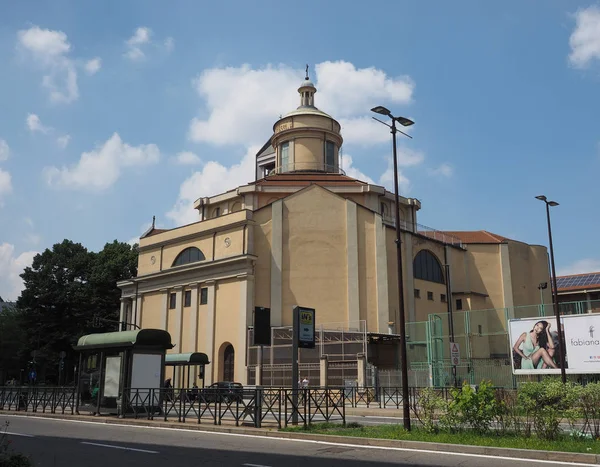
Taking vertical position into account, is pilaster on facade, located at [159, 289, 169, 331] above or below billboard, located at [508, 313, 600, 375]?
above

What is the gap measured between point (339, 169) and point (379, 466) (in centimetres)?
4647

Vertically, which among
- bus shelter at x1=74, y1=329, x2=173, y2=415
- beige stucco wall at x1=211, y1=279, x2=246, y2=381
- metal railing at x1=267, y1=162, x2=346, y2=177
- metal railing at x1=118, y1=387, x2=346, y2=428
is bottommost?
metal railing at x1=118, y1=387, x2=346, y2=428

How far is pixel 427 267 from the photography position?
4831 cm

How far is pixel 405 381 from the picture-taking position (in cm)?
1614

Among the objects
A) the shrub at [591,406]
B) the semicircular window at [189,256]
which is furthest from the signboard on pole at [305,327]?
the semicircular window at [189,256]

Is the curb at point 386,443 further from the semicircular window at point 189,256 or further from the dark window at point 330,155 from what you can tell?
the dark window at point 330,155

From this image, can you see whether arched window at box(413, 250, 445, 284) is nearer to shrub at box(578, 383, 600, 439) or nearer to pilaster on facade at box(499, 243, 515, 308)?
pilaster on facade at box(499, 243, 515, 308)

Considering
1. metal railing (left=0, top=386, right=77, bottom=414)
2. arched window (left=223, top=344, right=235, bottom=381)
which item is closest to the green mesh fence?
arched window (left=223, top=344, right=235, bottom=381)

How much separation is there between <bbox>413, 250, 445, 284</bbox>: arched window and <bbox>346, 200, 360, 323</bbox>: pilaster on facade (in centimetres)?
670

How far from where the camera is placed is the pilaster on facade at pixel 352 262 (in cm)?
4175

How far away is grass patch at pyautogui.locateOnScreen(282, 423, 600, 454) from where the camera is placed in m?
11.7

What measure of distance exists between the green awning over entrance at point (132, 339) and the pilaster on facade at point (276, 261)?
1908cm

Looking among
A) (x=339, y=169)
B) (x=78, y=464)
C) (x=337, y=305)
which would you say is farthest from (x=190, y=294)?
(x=78, y=464)

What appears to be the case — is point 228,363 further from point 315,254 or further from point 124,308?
point 124,308
